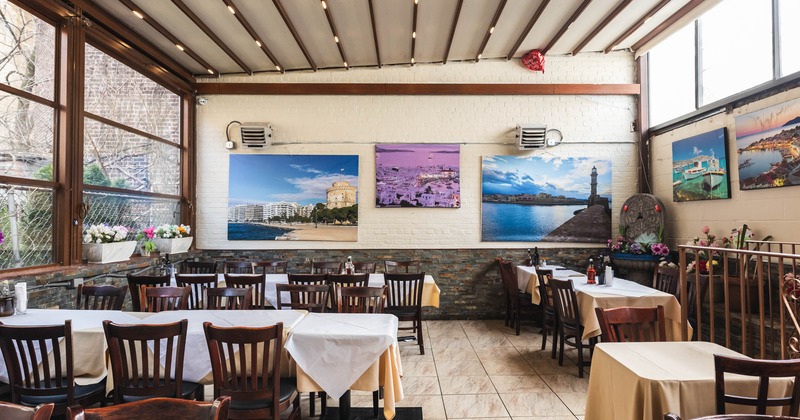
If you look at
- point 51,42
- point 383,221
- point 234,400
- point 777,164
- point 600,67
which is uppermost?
point 600,67

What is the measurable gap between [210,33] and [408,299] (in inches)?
167

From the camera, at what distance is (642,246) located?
6.50 meters

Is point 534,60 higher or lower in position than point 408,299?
higher

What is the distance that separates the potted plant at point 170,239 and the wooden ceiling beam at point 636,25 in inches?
282

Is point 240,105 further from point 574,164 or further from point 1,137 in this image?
point 574,164

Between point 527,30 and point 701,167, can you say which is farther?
point 527,30

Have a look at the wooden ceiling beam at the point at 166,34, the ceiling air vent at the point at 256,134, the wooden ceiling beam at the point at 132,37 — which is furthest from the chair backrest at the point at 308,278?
the wooden ceiling beam at the point at 132,37

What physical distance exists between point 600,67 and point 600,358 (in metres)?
6.09

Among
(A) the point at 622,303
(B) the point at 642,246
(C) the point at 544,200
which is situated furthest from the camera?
(C) the point at 544,200

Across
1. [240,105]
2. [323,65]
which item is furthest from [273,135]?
[323,65]

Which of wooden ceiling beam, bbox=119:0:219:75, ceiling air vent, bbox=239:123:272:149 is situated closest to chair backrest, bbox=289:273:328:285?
ceiling air vent, bbox=239:123:272:149

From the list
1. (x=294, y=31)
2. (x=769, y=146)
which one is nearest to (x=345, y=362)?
(x=294, y=31)

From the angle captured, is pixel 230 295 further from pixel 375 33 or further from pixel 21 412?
pixel 375 33

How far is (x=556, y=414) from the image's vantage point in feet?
11.5
